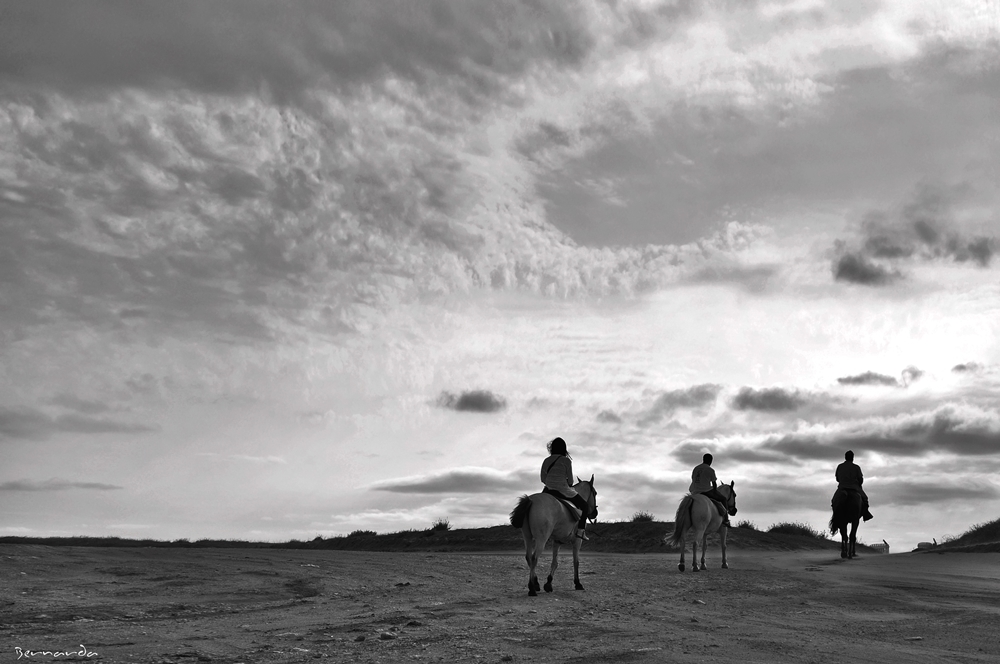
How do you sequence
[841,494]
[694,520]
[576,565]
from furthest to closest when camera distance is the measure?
[841,494], [694,520], [576,565]

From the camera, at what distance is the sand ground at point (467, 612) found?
35.0ft

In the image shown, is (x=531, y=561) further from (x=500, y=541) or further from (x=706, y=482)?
(x=500, y=541)

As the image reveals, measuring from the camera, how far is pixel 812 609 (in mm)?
15703

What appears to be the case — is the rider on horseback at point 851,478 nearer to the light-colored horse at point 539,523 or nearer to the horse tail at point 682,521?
the horse tail at point 682,521

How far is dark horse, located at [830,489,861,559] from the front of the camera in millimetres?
29703

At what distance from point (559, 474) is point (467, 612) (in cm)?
488

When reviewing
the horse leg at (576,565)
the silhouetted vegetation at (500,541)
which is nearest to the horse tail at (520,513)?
the horse leg at (576,565)

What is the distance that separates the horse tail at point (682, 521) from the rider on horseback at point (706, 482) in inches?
15.3

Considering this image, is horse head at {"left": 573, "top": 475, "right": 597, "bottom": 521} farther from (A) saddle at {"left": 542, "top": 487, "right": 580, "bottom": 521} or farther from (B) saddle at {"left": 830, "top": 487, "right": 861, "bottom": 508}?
(B) saddle at {"left": 830, "top": 487, "right": 861, "bottom": 508}

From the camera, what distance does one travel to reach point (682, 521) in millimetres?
23703

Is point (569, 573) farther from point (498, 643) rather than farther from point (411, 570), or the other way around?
point (498, 643)

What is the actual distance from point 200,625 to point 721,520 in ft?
51.3

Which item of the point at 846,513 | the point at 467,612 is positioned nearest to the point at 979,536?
the point at 846,513
